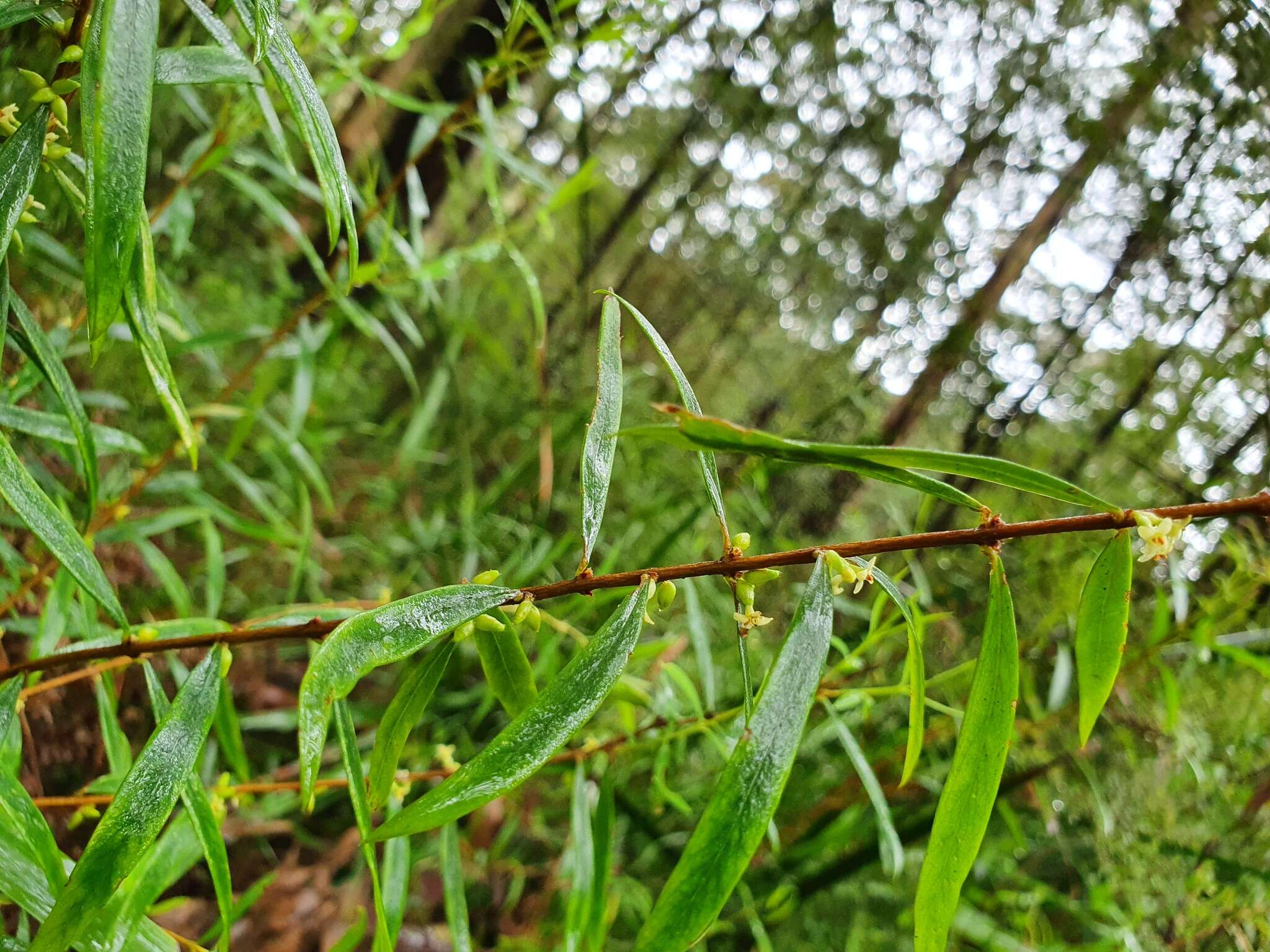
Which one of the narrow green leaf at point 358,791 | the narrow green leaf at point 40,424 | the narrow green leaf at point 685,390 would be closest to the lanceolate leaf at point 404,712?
the narrow green leaf at point 358,791

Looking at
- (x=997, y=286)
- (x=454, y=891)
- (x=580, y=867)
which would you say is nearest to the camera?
(x=454, y=891)

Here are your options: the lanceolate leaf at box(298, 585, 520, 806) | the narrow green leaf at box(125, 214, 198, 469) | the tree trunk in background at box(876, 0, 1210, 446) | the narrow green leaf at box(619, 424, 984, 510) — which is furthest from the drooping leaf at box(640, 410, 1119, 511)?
the tree trunk in background at box(876, 0, 1210, 446)

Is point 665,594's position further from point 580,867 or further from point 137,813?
point 580,867

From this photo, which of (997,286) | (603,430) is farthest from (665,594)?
(997,286)

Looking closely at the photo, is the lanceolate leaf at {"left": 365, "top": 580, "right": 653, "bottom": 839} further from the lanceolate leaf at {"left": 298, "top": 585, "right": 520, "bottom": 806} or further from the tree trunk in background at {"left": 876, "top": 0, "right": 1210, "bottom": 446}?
the tree trunk in background at {"left": 876, "top": 0, "right": 1210, "bottom": 446}

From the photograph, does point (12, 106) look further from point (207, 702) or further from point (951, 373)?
point (951, 373)

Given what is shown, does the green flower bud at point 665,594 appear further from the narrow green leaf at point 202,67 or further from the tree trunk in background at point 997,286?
the tree trunk in background at point 997,286
